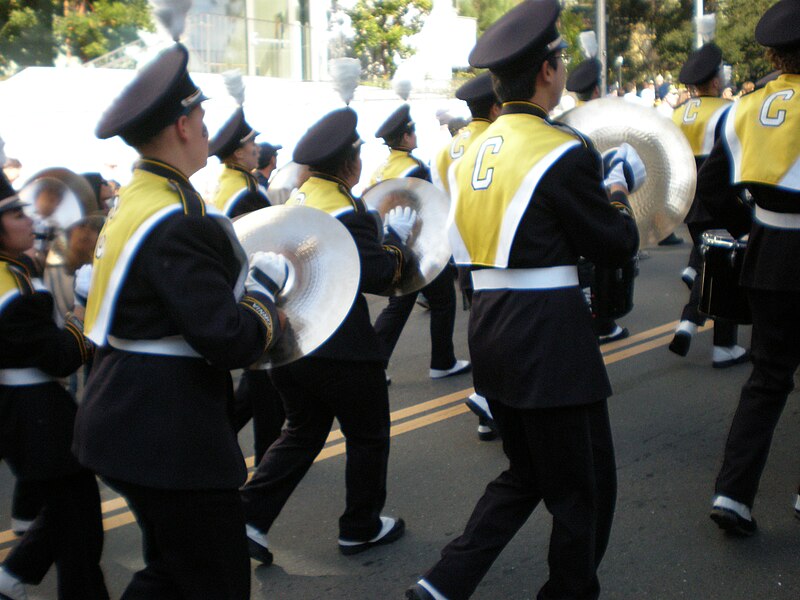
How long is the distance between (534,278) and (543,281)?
30 mm

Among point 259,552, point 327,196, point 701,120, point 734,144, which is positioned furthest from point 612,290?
point 701,120

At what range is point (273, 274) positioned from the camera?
298 cm

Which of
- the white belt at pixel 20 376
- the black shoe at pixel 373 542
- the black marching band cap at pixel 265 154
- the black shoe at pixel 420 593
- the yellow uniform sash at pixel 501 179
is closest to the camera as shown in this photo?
the yellow uniform sash at pixel 501 179

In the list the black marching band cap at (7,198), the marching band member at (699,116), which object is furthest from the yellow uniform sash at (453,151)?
the black marching band cap at (7,198)

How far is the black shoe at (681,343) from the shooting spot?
6734mm

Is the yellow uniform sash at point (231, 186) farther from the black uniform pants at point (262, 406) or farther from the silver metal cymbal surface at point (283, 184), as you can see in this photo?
the silver metal cymbal surface at point (283, 184)

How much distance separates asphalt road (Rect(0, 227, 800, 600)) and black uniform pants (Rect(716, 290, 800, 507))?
0.31 m

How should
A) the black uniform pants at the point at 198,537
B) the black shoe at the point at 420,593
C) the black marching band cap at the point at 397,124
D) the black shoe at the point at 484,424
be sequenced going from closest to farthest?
the black uniform pants at the point at 198,537 → the black shoe at the point at 420,593 → the black shoe at the point at 484,424 → the black marching band cap at the point at 397,124

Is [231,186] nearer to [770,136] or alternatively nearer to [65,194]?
[65,194]

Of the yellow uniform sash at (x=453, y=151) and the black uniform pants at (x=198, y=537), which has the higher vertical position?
the yellow uniform sash at (x=453, y=151)

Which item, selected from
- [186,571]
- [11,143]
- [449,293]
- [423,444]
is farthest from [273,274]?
[11,143]

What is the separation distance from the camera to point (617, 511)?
4.44 meters

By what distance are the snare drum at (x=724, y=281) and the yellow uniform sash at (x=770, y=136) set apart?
67cm

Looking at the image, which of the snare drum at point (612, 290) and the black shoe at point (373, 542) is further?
the black shoe at point (373, 542)
